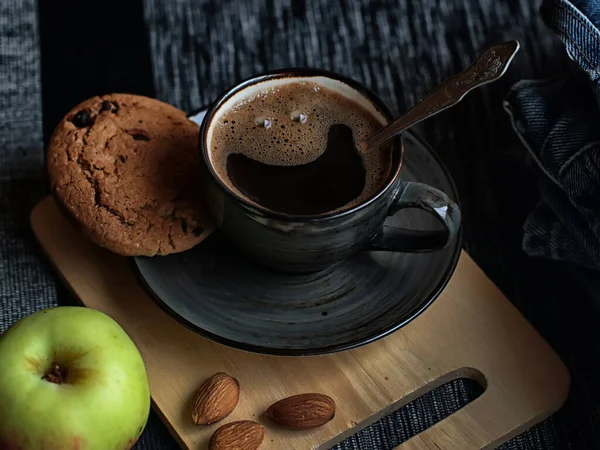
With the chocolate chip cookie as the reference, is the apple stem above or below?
below

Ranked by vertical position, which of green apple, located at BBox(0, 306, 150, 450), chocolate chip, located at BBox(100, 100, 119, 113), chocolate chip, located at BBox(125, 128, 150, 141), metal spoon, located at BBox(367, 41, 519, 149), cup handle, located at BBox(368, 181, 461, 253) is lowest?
green apple, located at BBox(0, 306, 150, 450)

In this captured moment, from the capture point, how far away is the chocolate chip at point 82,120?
0.93 meters

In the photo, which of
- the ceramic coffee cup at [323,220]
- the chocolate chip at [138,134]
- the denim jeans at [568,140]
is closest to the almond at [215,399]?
the ceramic coffee cup at [323,220]

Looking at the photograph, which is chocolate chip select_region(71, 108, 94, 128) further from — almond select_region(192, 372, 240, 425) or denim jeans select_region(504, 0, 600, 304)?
denim jeans select_region(504, 0, 600, 304)

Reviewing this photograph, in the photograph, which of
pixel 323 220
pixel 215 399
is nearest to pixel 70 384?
pixel 215 399

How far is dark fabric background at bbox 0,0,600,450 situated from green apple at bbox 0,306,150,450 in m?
0.16

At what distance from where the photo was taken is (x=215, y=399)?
839 mm

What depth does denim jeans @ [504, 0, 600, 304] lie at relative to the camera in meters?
0.92

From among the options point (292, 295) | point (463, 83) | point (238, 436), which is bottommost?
point (238, 436)

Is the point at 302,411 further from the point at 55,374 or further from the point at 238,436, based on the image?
the point at 55,374

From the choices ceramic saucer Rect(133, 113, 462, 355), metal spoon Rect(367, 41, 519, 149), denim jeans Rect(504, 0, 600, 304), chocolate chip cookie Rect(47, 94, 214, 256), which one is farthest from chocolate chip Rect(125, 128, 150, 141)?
denim jeans Rect(504, 0, 600, 304)

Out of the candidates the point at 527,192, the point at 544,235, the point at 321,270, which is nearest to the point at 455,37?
the point at 527,192

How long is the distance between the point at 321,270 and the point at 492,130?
0.37m

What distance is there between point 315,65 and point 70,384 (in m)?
0.60
